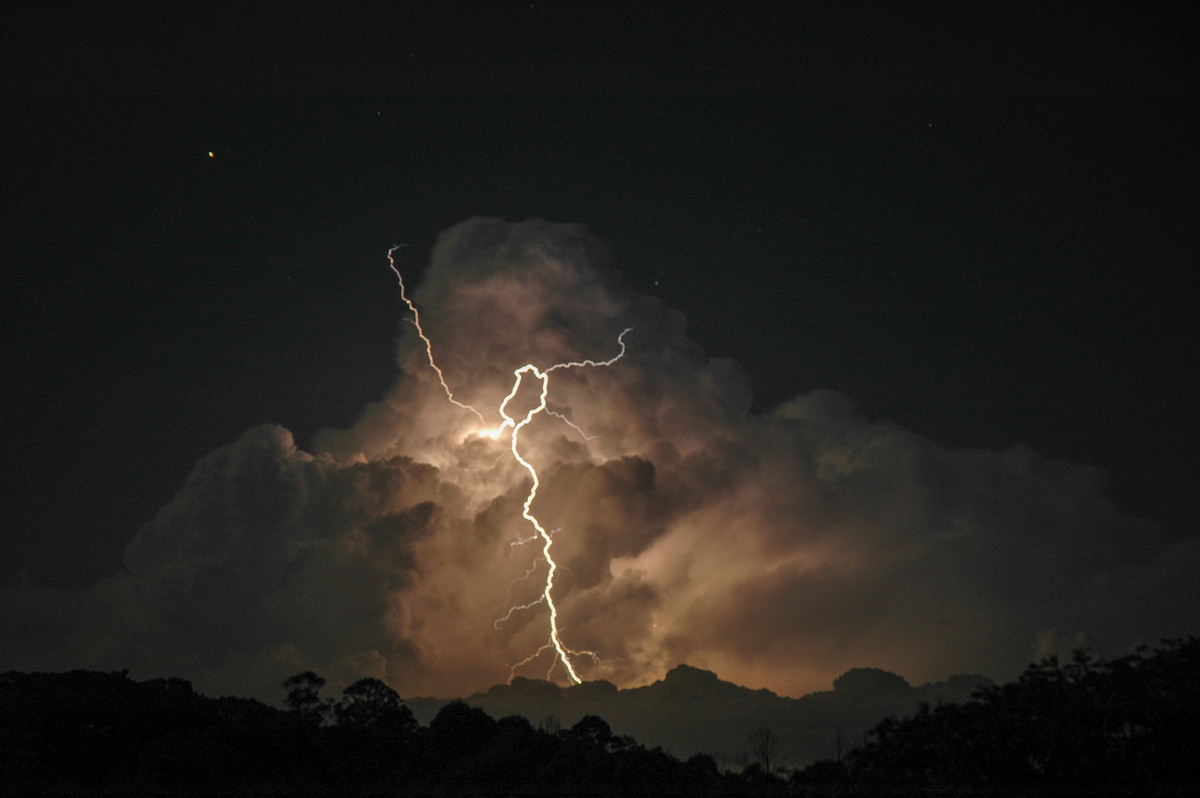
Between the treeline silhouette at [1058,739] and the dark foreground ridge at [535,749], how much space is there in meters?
0.04

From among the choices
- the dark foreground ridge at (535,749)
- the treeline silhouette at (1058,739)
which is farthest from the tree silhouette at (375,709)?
the treeline silhouette at (1058,739)

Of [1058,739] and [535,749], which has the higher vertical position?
[535,749]

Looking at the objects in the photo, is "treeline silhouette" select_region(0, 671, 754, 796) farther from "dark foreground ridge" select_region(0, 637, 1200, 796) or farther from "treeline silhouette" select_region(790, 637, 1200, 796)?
"treeline silhouette" select_region(790, 637, 1200, 796)

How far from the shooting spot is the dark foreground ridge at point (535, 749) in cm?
2714

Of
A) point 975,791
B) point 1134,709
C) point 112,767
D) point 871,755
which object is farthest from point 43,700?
point 1134,709

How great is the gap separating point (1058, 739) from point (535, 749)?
32147 mm

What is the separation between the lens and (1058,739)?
27266mm

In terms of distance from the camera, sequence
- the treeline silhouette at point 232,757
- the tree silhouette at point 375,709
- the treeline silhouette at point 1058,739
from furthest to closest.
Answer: the tree silhouette at point 375,709 < the treeline silhouette at point 232,757 < the treeline silhouette at point 1058,739

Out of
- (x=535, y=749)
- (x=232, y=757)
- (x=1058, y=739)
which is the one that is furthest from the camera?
(x=535, y=749)

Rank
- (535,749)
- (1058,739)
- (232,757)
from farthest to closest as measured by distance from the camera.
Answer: (535,749) < (232,757) < (1058,739)

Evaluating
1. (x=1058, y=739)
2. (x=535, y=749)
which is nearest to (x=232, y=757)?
(x=535, y=749)

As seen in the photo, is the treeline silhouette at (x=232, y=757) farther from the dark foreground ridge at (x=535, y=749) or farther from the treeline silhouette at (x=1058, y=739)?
the treeline silhouette at (x=1058, y=739)

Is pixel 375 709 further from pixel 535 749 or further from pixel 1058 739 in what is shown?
pixel 1058 739

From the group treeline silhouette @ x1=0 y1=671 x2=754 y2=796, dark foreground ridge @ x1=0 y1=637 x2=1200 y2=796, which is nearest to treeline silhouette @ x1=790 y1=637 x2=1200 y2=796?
dark foreground ridge @ x1=0 y1=637 x2=1200 y2=796
